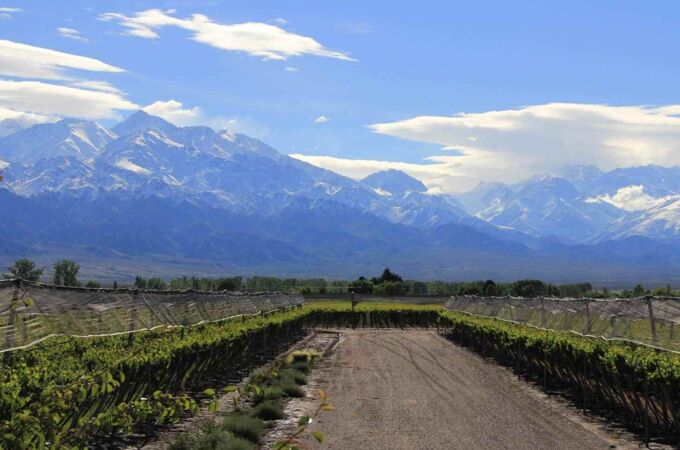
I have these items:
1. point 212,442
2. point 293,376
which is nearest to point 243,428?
point 212,442

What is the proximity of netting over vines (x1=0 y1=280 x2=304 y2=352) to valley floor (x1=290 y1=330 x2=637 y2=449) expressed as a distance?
17.7 ft

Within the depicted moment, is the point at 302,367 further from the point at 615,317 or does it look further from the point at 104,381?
the point at 104,381

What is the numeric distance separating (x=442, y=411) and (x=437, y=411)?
127 mm

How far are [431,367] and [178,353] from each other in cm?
1602

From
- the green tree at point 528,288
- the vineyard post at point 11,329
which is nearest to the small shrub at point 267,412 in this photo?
the vineyard post at point 11,329

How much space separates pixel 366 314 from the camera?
82.8 metres

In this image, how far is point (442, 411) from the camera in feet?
→ 71.4

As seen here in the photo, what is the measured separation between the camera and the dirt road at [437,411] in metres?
17.4

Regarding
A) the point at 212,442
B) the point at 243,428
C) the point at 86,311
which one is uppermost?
the point at 86,311

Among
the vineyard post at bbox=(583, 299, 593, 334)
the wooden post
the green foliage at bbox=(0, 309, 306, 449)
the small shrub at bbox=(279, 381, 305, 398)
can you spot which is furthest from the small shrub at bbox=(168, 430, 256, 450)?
the vineyard post at bbox=(583, 299, 593, 334)

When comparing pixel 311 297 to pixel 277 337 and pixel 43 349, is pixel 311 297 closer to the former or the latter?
pixel 277 337

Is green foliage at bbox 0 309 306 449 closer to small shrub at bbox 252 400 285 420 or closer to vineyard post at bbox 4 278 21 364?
vineyard post at bbox 4 278 21 364

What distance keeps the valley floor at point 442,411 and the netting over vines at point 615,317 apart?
117 inches

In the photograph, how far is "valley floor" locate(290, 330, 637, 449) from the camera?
687 inches
